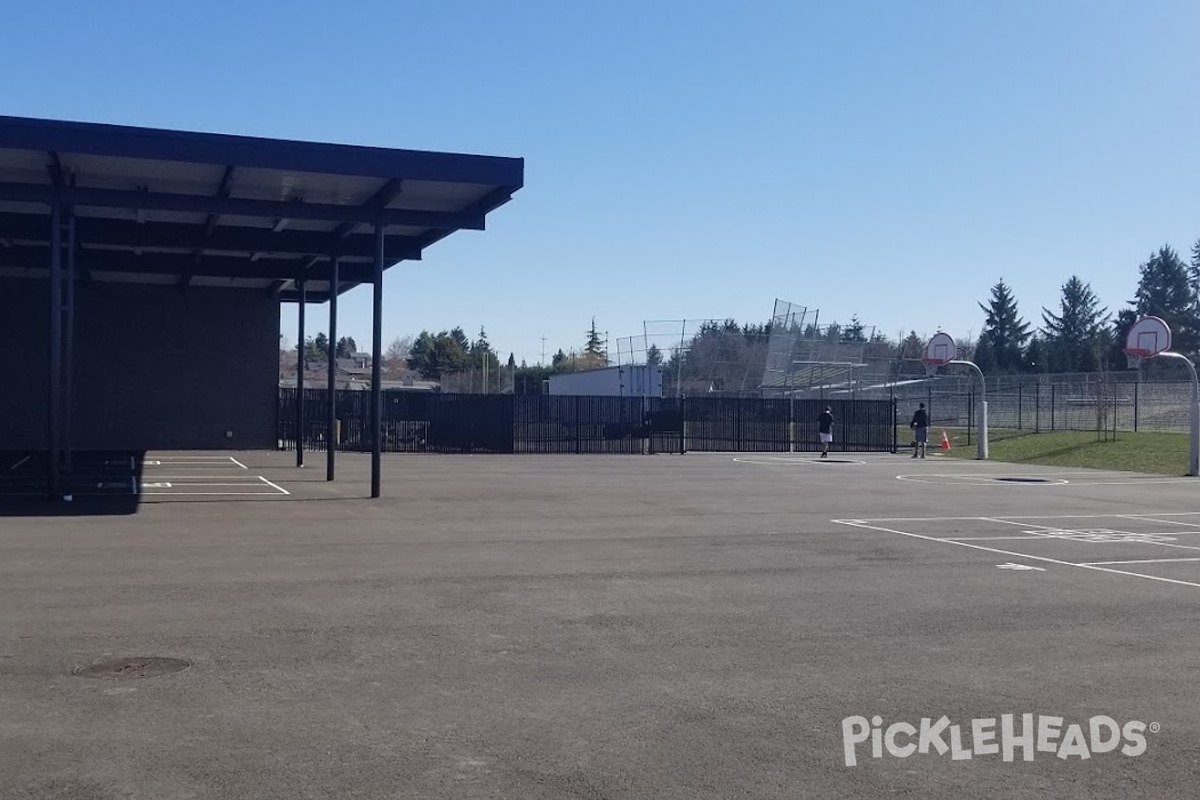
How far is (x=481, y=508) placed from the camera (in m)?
19.8

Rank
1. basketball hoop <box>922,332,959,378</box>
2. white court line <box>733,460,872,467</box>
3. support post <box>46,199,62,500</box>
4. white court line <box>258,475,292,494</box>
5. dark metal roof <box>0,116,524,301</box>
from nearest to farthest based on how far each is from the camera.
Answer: dark metal roof <box>0,116,524,301</box>, support post <box>46,199,62,500</box>, white court line <box>258,475,292,494</box>, white court line <box>733,460,872,467</box>, basketball hoop <box>922,332,959,378</box>

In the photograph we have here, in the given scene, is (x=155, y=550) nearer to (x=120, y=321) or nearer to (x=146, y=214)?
(x=146, y=214)

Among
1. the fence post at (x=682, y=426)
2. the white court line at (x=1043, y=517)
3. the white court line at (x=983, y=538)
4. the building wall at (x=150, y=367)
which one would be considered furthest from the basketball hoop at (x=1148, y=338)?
the building wall at (x=150, y=367)

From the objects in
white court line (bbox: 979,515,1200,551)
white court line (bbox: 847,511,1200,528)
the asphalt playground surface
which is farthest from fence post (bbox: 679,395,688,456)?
the asphalt playground surface

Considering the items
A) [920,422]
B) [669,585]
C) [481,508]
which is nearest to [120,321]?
[481,508]

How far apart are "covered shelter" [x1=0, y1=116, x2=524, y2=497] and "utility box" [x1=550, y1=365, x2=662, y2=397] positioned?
16008 millimetres

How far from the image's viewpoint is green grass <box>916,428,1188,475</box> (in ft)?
112

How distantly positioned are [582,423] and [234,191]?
21.1 metres

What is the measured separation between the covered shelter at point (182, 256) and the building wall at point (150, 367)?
4 centimetres

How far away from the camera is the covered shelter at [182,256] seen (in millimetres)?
19172

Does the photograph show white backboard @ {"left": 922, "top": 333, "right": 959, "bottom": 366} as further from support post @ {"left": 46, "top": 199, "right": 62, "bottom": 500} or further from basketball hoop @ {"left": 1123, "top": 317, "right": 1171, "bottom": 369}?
support post @ {"left": 46, "top": 199, "right": 62, "bottom": 500}

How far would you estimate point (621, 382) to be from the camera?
4950cm

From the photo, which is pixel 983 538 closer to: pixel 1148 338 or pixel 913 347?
pixel 1148 338

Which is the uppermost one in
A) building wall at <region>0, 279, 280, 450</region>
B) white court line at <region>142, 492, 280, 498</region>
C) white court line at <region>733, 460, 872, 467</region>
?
building wall at <region>0, 279, 280, 450</region>
